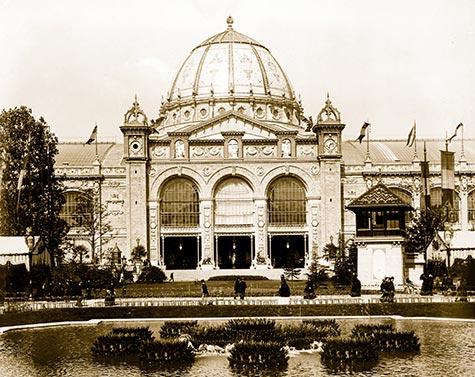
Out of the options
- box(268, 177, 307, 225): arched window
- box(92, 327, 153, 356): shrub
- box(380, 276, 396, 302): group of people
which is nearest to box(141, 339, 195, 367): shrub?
box(92, 327, 153, 356): shrub

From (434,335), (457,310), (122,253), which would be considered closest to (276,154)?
(122,253)

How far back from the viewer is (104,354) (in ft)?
89.1

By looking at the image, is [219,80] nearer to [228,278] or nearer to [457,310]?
[228,278]

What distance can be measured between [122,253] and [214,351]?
208ft

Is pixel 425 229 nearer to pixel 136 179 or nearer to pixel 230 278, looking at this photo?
pixel 230 278

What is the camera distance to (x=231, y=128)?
90.6 meters

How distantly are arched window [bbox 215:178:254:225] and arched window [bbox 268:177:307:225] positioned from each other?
2331mm

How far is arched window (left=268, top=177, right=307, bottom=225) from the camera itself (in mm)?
89312

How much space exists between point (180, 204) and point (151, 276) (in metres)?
19.7

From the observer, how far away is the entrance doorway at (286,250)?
294 ft

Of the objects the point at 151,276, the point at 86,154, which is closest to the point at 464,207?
the point at 151,276

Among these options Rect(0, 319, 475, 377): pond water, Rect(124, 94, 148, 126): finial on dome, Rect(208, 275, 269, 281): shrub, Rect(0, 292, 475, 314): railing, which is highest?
Rect(124, 94, 148, 126): finial on dome

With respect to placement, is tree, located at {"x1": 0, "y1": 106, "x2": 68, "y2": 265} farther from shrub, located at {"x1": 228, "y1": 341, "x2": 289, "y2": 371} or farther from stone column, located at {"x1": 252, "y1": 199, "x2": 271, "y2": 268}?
shrub, located at {"x1": 228, "y1": 341, "x2": 289, "y2": 371}

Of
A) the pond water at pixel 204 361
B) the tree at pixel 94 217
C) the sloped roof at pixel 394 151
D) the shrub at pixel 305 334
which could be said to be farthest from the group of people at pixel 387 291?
the sloped roof at pixel 394 151
